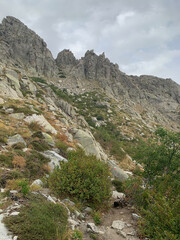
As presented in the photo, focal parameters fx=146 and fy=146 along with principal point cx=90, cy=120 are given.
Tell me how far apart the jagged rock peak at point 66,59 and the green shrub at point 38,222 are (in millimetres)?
85794

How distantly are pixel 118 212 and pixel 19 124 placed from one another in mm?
11132

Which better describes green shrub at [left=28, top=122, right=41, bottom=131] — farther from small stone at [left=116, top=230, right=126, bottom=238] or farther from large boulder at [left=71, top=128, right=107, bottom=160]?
small stone at [left=116, top=230, right=126, bottom=238]

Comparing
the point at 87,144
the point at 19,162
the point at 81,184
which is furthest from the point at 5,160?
the point at 87,144

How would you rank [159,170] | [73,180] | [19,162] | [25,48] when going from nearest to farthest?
[73,180]
[19,162]
[159,170]
[25,48]

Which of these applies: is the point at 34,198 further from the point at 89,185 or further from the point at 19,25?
the point at 19,25

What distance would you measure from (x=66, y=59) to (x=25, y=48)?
23.2m

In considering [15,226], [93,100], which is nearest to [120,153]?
[15,226]

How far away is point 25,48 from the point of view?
6831cm

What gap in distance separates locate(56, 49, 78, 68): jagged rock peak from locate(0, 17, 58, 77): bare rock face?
8.43 m

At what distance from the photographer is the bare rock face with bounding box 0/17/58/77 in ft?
211

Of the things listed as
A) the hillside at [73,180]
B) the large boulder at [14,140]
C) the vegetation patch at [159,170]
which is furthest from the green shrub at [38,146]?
the vegetation patch at [159,170]

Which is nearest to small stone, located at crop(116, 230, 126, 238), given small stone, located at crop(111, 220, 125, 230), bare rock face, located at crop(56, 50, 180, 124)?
small stone, located at crop(111, 220, 125, 230)

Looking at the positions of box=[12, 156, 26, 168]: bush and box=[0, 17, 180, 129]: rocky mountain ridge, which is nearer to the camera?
box=[12, 156, 26, 168]: bush

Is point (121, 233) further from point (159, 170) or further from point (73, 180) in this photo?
point (159, 170)
